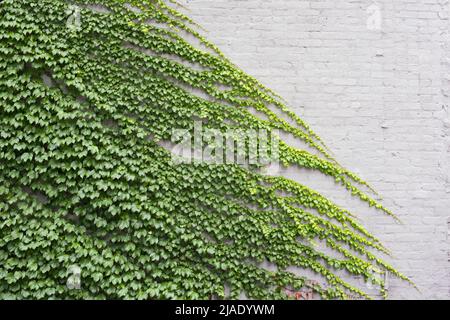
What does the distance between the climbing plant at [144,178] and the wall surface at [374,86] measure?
15 centimetres

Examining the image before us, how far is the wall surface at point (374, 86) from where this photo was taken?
13.1 feet

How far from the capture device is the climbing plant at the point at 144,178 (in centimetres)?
366

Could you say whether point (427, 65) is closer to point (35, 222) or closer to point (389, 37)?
point (389, 37)

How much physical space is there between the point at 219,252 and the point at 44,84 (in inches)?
101

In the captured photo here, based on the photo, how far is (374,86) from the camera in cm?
405

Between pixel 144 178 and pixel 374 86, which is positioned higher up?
pixel 374 86

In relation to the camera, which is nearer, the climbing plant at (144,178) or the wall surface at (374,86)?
the climbing plant at (144,178)

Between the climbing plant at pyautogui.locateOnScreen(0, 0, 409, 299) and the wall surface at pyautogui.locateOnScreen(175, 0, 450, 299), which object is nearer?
the climbing plant at pyautogui.locateOnScreen(0, 0, 409, 299)

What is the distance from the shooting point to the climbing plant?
12.0ft

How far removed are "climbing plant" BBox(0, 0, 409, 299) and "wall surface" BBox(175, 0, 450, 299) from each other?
0.50 feet

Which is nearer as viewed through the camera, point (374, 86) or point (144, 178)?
point (144, 178)

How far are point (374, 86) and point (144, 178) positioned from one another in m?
2.72
